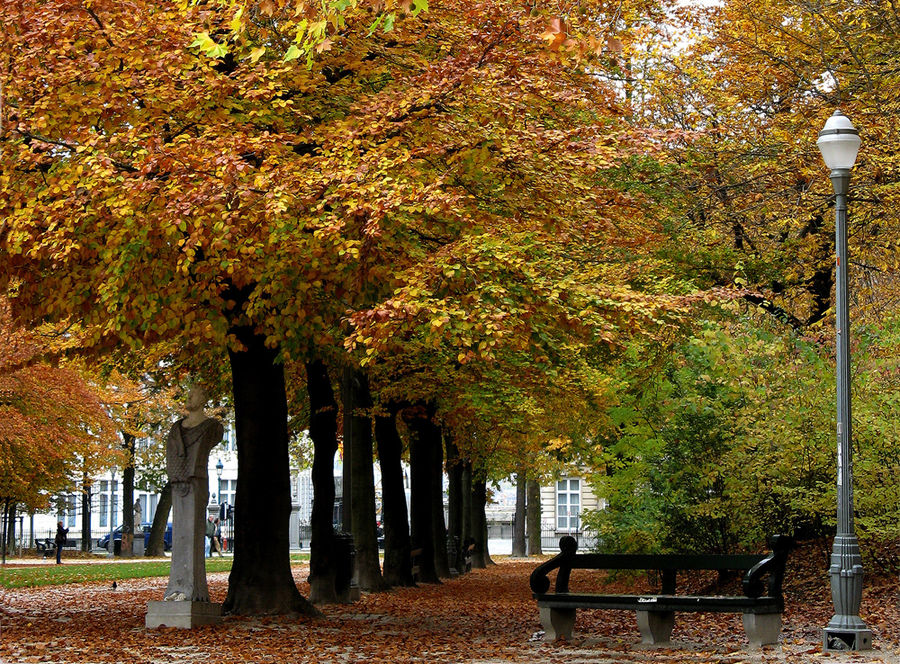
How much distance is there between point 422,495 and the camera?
2972 centimetres

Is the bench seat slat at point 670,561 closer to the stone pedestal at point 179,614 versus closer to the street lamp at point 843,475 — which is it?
the street lamp at point 843,475

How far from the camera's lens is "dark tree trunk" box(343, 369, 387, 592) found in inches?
864

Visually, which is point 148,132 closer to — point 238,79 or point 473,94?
point 238,79

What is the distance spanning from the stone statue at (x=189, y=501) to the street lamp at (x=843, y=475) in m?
7.18

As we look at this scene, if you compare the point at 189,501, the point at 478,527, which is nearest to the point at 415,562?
the point at 189,501

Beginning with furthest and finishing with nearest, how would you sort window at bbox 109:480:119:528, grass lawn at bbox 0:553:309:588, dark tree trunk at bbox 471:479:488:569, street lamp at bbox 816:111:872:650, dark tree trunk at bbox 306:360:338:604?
window at bbox 109:480:119:528 < dark tree trunk at bbox 471:479:488:569 < grass lawn at bbox 0:553:309:588 < dark tree trunk at bbox 306:360:338:604 < street lamp at bbox 816:111:872:650

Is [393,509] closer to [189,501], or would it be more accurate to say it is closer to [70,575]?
[70,575]

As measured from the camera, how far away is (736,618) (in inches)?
650

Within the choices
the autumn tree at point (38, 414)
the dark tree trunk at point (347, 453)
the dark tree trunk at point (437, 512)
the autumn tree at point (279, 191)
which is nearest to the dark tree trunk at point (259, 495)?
the autumn tree at point (279, 191)

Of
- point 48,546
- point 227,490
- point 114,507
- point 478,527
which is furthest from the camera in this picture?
point 227,490

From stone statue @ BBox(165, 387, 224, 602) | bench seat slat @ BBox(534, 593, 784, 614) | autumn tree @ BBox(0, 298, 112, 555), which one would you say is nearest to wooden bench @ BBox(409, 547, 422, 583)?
autumn tree @ BBox(0, 298, 112, 555)

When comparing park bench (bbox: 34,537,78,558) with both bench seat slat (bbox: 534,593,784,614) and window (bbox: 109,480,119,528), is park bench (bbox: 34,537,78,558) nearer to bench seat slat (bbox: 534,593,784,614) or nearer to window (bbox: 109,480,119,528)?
window (bbox: 109,480,119,528)

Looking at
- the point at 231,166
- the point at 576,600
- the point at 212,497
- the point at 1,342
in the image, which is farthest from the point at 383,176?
the point at 212,497

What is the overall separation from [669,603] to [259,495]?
5.71 m
